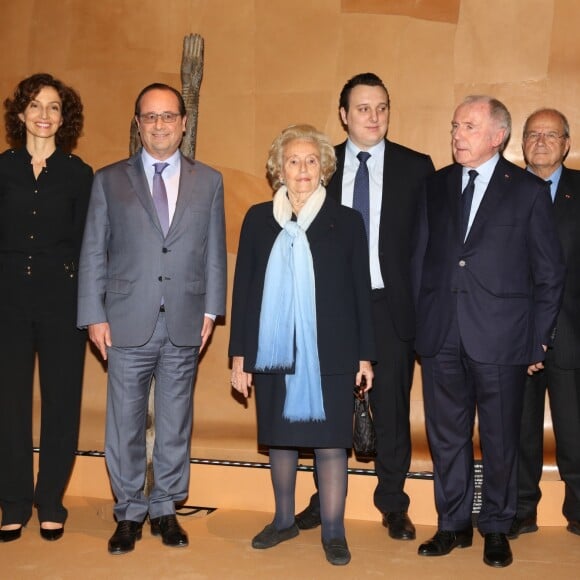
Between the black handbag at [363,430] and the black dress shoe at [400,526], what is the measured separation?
1.23ft

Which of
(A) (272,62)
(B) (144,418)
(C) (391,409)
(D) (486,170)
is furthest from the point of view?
(A) (272,62)

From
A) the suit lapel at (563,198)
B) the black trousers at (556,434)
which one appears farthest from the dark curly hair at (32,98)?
the black trousers at (556,434)

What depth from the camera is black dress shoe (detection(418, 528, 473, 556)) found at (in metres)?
3.63

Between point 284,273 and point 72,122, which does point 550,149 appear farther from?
point 72,122

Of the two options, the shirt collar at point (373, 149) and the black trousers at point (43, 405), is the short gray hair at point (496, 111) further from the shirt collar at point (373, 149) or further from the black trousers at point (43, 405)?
the black trousers at point (43, 405)

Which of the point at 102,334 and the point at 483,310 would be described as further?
the point at 102,334

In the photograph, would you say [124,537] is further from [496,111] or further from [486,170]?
→ [496,111]

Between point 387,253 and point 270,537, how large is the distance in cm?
134

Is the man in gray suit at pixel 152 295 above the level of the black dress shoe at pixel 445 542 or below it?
above

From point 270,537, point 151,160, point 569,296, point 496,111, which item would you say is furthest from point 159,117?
point 569,296

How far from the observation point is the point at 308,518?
4035 millimetres

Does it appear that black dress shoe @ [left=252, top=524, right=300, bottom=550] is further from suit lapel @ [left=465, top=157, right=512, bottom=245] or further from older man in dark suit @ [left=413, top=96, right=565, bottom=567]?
suit lapel @ [left=465, top=157, right=512, bottom=245]

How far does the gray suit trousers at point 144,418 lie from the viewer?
3.72 m

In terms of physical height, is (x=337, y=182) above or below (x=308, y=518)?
above
